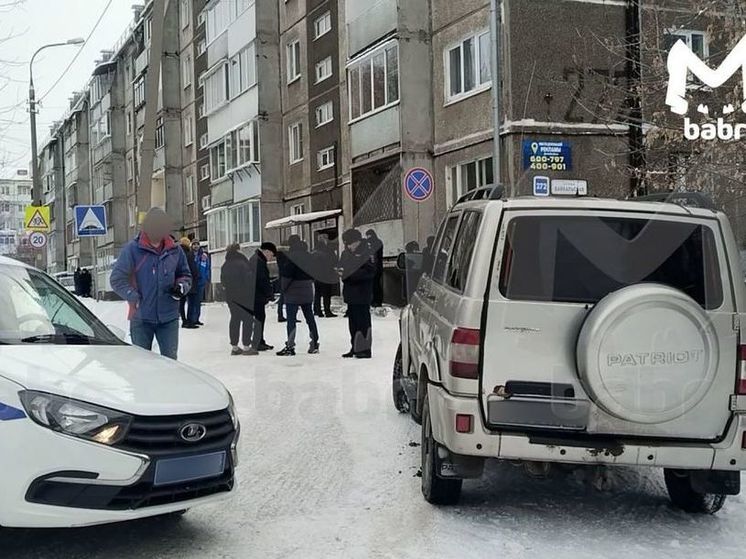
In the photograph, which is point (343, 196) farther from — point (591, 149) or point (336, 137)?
point (591, 149)

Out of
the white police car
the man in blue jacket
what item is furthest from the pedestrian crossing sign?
the white police car

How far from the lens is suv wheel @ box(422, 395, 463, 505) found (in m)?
4.65

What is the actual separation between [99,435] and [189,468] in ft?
1.68

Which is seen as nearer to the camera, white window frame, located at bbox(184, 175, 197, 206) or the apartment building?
the apartment building

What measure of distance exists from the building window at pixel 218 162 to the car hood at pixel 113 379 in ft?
92.6

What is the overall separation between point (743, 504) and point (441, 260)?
8.69 ft

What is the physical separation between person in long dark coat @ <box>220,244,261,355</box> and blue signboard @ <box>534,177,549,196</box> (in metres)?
6.95

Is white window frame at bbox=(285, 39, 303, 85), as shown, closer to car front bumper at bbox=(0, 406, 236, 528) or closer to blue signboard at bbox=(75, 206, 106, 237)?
blue signboard at bbox=(75, 206, 106, 237)

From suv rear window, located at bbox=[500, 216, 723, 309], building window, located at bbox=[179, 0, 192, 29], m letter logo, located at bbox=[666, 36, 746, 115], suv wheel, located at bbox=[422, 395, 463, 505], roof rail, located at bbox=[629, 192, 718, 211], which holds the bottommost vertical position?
suv wheel, located at bbox=[422, 395, 463, 505]

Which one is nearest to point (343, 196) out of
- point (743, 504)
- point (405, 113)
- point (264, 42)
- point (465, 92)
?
point (405, 113)

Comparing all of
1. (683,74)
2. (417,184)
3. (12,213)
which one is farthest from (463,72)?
(12,213)

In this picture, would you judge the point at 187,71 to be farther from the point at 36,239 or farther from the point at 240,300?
the point at 240,300

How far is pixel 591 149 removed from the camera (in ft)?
55.6

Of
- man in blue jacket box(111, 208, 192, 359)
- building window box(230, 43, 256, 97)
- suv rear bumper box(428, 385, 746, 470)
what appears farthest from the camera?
building window box(230, 43, 256, 97)
